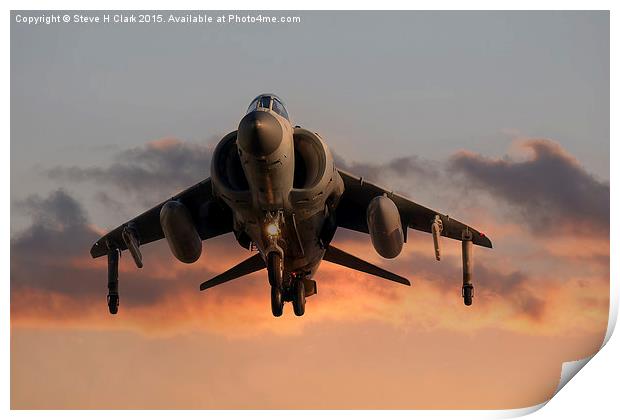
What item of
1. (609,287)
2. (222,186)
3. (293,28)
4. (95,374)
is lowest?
(95,374)

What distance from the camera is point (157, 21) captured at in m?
19.0

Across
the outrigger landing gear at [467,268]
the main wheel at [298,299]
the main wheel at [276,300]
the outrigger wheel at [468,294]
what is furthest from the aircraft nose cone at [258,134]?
the outrigger wheel at [468,294]

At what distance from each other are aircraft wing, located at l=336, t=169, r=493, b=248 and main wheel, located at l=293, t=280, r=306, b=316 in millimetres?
1299

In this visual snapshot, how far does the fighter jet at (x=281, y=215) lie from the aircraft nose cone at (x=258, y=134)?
13 mm

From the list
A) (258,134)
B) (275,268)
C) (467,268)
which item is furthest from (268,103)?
(467,268)

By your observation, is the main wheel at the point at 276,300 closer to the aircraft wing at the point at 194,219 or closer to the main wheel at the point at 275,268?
the main wheel at the point at 275,268

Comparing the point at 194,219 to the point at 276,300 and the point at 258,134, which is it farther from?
the point at 258,134

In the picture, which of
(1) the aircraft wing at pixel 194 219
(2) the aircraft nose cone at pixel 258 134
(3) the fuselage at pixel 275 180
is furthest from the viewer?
(1) the aircraft wing at pixel 194 219

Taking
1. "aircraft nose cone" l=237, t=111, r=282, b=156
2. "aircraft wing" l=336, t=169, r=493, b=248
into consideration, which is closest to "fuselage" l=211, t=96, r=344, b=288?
"aircraft nose cone" l=237, t=111, r=282, b=156

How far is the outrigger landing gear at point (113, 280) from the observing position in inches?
834
